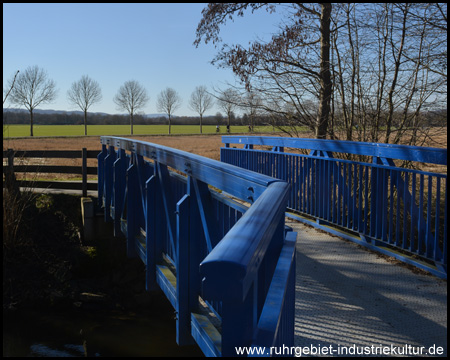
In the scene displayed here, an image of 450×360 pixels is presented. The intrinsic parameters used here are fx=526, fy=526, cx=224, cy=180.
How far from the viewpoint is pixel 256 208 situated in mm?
1814

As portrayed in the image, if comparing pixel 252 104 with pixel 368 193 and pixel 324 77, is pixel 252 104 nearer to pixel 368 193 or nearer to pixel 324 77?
pixel 324 77

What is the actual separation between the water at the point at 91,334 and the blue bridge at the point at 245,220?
1743 mm

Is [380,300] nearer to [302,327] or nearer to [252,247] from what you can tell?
[302,327]

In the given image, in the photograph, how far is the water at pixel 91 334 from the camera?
7922 millimetres

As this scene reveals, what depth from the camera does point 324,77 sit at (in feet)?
31.6

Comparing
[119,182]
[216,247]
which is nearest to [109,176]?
[119,182]

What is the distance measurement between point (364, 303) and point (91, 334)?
18.0ft

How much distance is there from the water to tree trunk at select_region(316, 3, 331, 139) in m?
4.27

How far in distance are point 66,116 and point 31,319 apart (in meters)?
110

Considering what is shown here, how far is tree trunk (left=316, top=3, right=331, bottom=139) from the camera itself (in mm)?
9430

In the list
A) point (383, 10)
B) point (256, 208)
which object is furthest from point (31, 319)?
point (256, 208)

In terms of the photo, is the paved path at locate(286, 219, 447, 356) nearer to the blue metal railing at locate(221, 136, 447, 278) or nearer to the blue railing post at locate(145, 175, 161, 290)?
the blue metal railing at locate(221, 136, 447, 278)

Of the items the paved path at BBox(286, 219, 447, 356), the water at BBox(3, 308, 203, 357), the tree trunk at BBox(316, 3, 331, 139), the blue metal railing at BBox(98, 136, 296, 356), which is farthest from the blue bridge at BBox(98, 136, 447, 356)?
the water at BBox(3, 308, 203, 357)

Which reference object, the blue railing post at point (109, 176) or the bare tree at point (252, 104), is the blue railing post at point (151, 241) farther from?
the bare tree at point (252, 104)
